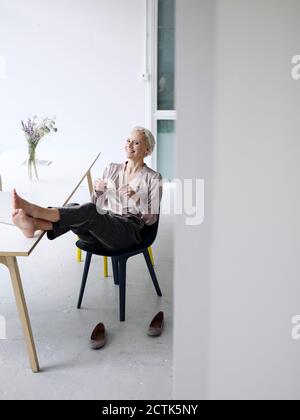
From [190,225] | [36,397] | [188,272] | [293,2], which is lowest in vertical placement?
[36,397]

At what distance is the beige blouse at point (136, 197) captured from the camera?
124 inches

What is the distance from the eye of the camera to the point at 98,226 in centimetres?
291

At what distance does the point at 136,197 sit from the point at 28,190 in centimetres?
64

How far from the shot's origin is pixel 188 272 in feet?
5.39

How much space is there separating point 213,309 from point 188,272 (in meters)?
0.15

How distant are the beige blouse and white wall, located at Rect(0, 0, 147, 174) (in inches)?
87.8

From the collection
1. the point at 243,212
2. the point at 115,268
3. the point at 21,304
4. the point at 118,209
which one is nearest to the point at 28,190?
the point at 118,209

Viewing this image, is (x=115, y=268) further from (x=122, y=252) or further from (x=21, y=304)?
(x=21, y=304)

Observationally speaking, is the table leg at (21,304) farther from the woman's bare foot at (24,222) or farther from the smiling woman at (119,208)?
the smiling woman at (119,208)

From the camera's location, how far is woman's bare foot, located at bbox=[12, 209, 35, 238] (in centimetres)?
254

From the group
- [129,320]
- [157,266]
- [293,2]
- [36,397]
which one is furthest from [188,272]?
[157,266]

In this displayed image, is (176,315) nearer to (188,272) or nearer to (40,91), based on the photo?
(188,272)

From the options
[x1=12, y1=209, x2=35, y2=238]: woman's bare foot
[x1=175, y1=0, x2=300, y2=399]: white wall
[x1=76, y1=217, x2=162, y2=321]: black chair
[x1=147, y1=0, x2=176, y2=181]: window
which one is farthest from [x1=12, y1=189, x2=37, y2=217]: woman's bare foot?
[x1=147, y1=0, x2=176, y2=181]: window

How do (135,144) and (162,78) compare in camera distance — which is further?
(162,78)
